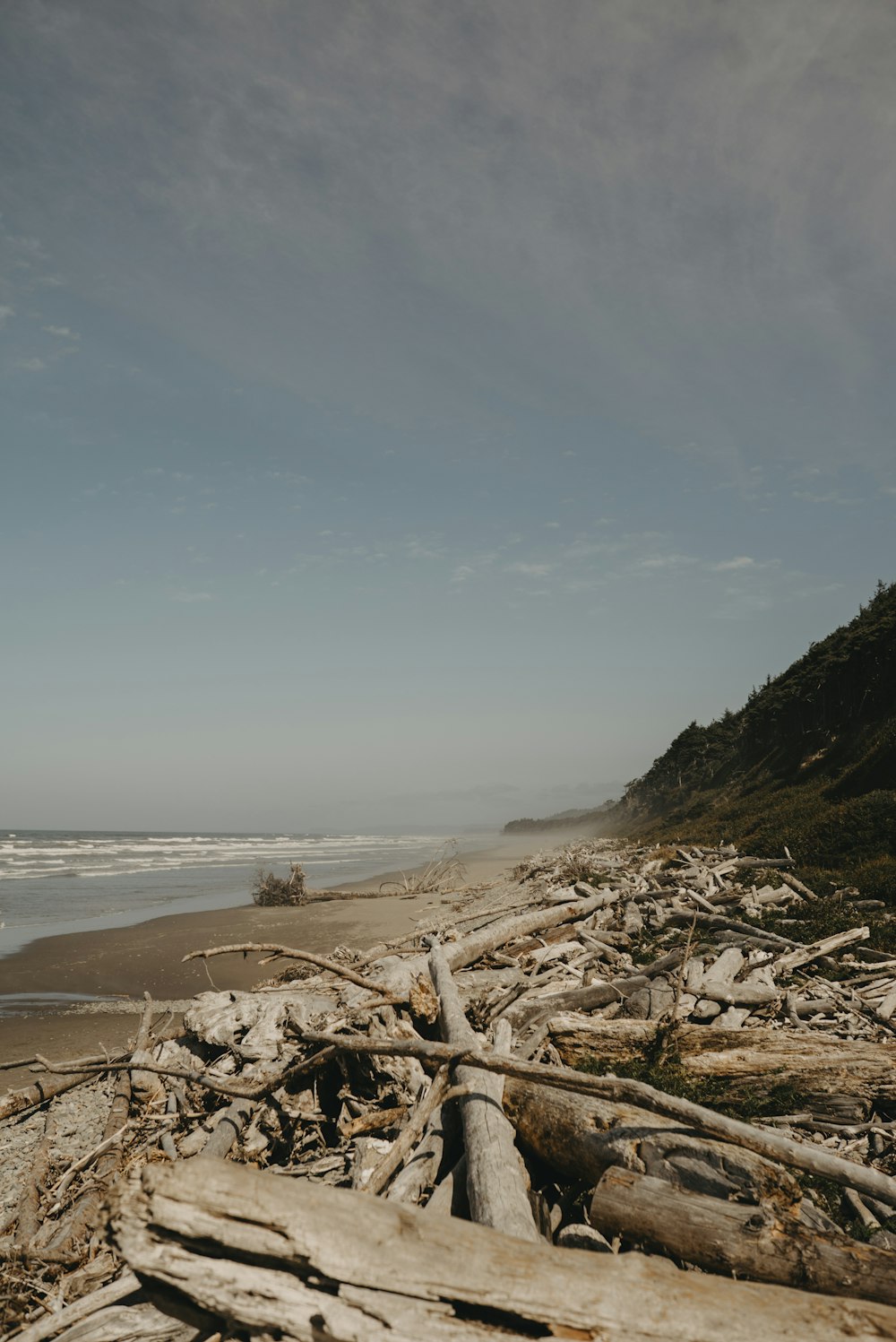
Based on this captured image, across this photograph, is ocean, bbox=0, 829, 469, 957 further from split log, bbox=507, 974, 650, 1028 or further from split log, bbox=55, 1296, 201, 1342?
split log, bbox=55, 1296, 201, 1342

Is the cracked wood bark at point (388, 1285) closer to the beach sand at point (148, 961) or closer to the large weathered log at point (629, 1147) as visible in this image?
the large weathered log at point (629, 1147)

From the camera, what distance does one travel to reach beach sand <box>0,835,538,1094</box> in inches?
403

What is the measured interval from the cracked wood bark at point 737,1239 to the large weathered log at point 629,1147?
1.11ft

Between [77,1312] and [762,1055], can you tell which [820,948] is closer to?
[762,1055]

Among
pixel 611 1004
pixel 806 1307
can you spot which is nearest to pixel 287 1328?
pixel 806 1307

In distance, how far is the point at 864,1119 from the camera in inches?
219

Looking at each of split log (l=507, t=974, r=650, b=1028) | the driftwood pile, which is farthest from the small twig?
split log (l=507, t=974, r=650, b=1028)

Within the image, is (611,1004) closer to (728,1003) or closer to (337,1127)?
(728,1003)

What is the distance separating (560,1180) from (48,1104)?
6.13 m

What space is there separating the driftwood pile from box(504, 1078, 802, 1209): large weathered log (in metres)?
0.01

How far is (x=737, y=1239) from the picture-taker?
319 cm

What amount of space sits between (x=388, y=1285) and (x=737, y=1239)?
183cm

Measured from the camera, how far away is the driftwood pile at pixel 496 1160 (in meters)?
2.57

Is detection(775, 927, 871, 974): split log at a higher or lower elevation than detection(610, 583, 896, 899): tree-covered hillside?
lower
